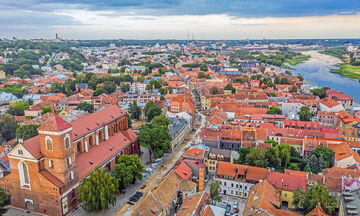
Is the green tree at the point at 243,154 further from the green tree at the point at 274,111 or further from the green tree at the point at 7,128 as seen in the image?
the green tree at the point at 7,128

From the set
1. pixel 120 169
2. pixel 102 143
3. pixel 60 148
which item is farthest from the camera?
pixel 102 143

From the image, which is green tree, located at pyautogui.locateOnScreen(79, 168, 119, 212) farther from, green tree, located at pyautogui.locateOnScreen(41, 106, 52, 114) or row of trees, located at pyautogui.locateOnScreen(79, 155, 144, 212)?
green tree, located at pyautogui.locateOnScreen(41, 106, 52, 114)

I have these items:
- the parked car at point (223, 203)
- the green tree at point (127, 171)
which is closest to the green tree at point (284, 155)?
the parked car at point (223, 203)

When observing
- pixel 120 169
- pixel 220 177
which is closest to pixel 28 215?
pixel 120 169

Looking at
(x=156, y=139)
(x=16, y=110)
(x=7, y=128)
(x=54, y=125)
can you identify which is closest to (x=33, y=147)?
(x=54, y=125)

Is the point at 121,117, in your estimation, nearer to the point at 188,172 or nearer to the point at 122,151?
the point at 122,151

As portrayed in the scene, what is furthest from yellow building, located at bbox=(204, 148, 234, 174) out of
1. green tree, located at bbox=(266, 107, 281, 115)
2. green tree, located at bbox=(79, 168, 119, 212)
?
green tree, located at bbox=(266, 107, 281, 115)
